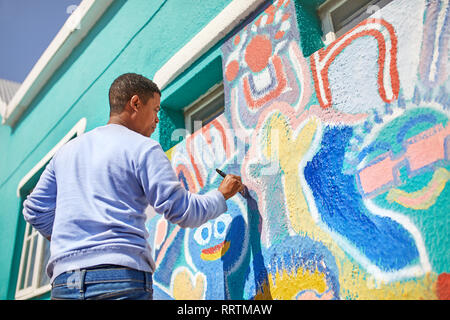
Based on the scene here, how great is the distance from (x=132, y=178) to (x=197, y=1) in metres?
2.04

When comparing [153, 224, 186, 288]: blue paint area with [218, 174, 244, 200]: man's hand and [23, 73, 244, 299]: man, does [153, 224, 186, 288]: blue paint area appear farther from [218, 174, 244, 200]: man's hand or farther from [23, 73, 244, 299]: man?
[23, 73, 244, 299]: man

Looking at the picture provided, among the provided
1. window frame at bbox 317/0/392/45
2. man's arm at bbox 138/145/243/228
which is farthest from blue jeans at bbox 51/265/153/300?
window frame at bbox 317/0/392/45

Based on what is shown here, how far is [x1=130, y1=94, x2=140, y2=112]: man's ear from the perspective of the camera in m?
1.83

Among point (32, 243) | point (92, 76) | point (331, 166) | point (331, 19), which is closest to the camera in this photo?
point (331, 166)

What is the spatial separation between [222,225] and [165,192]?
0.90 metres

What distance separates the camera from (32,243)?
5.36 metres

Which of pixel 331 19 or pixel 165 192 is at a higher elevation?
pixel 331 19

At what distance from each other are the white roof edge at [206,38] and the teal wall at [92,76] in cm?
10

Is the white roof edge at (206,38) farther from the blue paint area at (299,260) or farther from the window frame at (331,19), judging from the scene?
the blue paint area at (299,260)

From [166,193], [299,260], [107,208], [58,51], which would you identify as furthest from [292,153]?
[58,51]

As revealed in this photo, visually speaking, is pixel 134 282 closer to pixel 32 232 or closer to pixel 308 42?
pixel 308 42

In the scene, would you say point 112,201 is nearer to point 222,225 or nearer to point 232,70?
point 222,225

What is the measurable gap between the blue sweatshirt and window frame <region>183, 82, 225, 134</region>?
55.1 inches

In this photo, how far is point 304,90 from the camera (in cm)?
202
